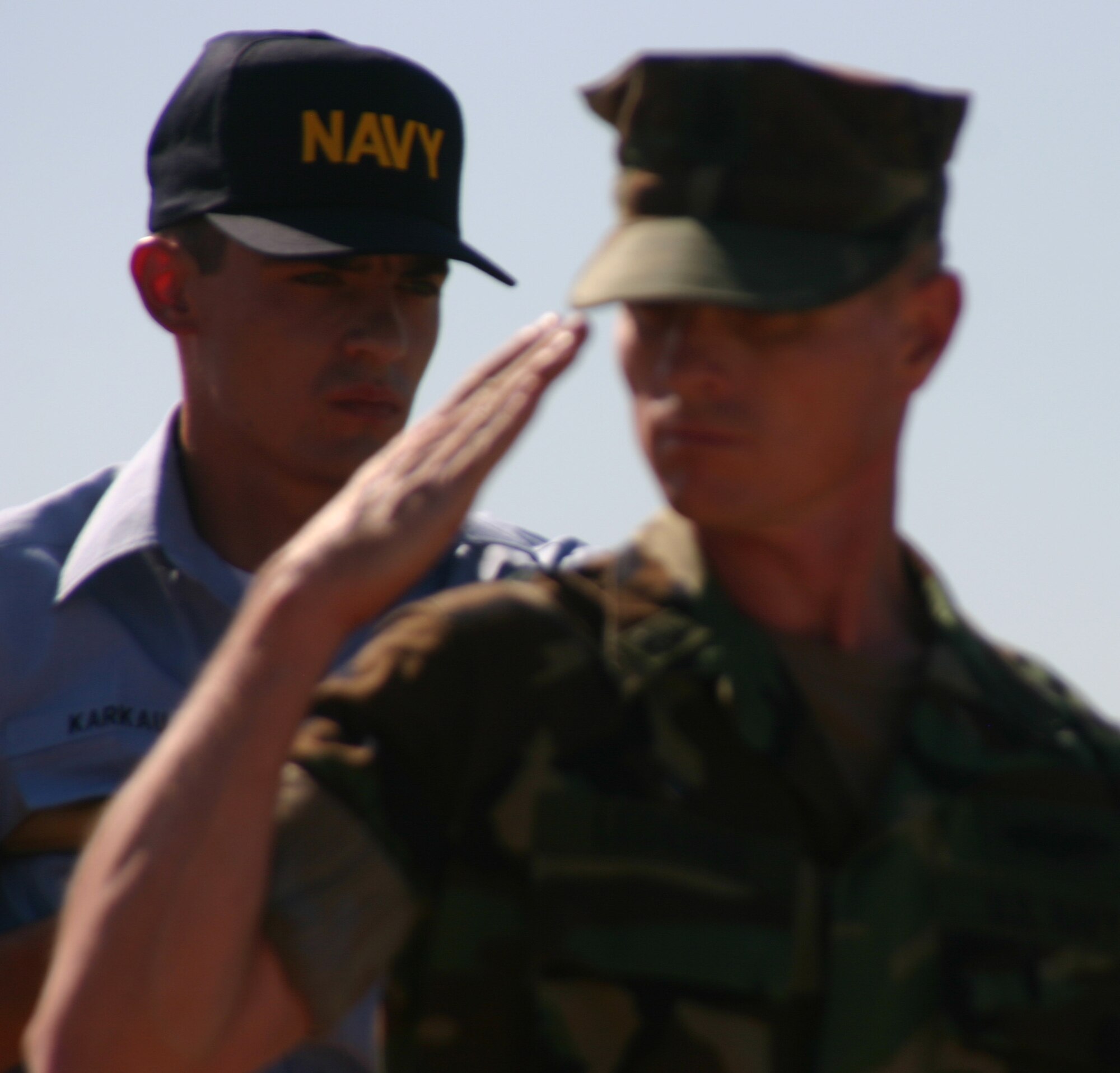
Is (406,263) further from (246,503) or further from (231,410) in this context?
(246,503)

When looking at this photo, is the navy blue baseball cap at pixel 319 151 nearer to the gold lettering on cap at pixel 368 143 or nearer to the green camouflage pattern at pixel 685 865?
the gold lettering on cap at pixel 368 143

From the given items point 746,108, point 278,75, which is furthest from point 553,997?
point 278,75

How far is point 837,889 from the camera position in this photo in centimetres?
261

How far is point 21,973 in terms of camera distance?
152 inches

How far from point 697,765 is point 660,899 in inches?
7.0

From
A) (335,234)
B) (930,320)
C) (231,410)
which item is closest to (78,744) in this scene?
(231,410)

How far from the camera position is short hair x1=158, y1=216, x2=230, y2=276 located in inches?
194

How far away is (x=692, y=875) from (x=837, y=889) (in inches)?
7.3

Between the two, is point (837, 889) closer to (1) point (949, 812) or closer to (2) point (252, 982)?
(1) point (949, 812)

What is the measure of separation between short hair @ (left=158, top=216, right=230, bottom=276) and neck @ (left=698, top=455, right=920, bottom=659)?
2.39 metres

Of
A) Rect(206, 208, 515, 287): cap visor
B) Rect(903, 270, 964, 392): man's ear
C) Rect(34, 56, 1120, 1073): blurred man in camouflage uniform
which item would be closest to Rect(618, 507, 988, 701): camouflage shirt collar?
Rect(34, 56, 1120, 1073): blurred man in camouflage uniform

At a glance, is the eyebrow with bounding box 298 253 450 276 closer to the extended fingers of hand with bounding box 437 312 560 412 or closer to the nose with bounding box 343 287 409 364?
the nose with bounding box 343 287 409 364

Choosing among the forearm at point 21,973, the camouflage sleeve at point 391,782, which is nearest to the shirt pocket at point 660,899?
the camouflage sleeve at point 391,782

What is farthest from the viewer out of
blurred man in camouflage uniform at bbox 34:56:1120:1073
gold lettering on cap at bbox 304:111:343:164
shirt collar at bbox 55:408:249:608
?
gold lettering on cap at bbox 304:111:343:164
